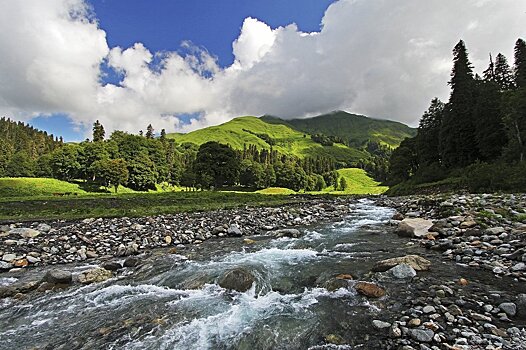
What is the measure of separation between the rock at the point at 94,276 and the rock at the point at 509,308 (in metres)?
12.3

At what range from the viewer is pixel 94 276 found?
10.6 m

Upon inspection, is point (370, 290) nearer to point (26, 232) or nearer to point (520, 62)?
point (26, 232)

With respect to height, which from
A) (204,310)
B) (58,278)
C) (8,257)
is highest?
(8,257)

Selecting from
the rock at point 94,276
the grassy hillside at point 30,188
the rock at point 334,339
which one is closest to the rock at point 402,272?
the rock at point 334,339

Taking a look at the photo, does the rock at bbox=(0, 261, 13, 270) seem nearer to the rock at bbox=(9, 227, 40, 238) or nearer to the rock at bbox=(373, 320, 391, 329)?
the rock at bbox=(9, 227, 40, 238)

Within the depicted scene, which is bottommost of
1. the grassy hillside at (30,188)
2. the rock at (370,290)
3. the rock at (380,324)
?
the rock at (380,324)

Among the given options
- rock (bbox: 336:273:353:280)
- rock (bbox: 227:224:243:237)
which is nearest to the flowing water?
rock (bbox: 336:273:353:280)

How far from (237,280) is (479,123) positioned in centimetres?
5455

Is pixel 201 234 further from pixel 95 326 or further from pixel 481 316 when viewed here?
pixel 481 316

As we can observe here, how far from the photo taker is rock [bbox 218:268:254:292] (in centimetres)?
938

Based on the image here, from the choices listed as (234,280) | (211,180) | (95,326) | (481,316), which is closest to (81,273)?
(95,326)

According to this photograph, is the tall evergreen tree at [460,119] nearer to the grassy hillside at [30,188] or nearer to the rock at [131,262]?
the rock at [131,262]

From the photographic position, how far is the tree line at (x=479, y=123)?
37500mm

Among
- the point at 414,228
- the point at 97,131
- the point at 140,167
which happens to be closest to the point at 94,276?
the point at 414,228
